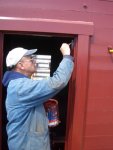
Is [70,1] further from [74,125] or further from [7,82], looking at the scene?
[74,125]

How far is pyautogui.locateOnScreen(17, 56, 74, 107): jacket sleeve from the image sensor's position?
2033 mm

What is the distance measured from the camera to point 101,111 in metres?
2.52

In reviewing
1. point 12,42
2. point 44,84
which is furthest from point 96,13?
point 12,42

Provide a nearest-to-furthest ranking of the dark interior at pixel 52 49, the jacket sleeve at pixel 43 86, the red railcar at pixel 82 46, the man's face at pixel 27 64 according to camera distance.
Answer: the jacket sleeve at pixel 43 86 < the man's face at pixel 27 64 < the red railcar at pixel 82 46 < the dark interior at pixel 52 49

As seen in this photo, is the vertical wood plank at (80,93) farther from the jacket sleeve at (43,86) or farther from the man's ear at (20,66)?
the man's ear at (20,66)

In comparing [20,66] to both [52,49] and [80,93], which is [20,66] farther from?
[52,49]

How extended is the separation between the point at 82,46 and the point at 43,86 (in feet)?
1.89

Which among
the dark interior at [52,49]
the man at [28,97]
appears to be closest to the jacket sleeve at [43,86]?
the man at [28,97]

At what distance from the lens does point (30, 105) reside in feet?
6.92

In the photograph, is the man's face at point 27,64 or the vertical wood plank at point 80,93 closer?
the man's face at point 27,64


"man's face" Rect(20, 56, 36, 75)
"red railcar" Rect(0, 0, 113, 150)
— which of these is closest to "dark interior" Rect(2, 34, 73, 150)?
"red railcar" Rect(0, 0, 113, 150)

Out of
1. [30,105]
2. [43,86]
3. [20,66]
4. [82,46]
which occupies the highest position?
[82,46]

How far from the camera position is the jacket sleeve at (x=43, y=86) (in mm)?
2033

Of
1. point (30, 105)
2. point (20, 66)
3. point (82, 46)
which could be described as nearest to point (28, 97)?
point (30, 105)
